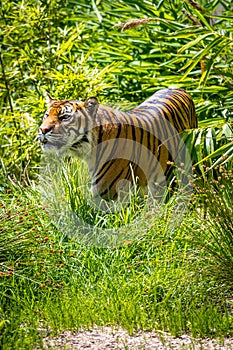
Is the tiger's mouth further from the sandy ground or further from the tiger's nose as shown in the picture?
the sandy ground

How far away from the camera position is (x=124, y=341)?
3.72 metres

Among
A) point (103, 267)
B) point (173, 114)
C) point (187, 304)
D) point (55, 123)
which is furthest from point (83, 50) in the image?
point (187, 304)

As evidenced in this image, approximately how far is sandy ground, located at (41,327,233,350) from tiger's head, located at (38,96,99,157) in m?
1.50

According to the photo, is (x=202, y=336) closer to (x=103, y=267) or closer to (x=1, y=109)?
(x=103, y=267)

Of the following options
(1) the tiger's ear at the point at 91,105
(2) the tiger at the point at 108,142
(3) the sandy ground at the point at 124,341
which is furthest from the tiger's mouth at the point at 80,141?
(3) the sandy ground at the point at 124,341

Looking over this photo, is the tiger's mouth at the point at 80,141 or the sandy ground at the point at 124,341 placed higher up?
the tiger's mouth at the point at 80,141

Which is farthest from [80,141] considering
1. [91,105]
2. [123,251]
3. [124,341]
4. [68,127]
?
[124,341]

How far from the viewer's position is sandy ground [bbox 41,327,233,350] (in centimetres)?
362

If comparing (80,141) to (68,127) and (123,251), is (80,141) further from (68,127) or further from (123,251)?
(123,251)

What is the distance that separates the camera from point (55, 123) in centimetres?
497

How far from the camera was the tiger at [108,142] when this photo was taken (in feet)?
16.4

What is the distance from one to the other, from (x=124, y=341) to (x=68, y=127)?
5.72ft

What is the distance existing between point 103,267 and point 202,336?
95 centimetres

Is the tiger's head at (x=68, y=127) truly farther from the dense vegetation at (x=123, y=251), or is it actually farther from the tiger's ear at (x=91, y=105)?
the dense vegetation at (x=123, y=251)
